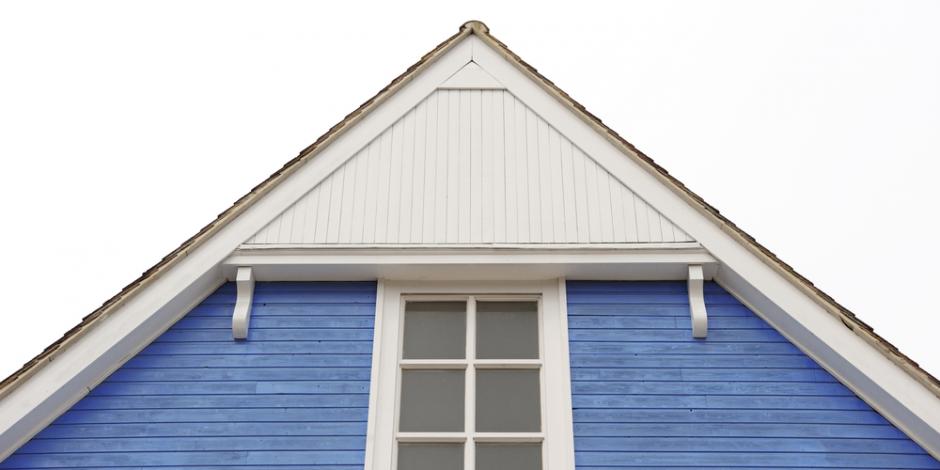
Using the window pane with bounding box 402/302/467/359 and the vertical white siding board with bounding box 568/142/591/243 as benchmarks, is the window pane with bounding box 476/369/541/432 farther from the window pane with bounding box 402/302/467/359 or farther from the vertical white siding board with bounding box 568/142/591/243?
the vertical white siding board with bounding box 568/142/591/243

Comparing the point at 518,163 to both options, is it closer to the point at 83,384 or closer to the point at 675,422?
the point at 675,422

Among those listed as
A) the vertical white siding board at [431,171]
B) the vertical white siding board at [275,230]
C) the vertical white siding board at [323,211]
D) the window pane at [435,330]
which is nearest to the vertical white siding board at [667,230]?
the window pane at [435,330]

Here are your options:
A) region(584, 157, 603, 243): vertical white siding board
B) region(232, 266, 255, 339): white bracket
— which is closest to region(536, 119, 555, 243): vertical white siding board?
region(584, 157, 603, 243): vertical white siding board

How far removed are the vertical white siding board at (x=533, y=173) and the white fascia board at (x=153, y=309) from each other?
0.92 m

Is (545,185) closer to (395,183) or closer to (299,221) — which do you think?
(395,183)

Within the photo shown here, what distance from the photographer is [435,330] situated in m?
8.39

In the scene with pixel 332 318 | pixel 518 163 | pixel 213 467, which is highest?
pixel 518 163

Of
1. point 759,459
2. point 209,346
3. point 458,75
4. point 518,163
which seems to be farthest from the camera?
point 458,75

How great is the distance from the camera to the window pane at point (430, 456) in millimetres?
7656

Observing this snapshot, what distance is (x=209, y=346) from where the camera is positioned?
27.0 ft

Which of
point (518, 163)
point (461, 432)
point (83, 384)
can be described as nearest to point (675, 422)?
point (461, 432)

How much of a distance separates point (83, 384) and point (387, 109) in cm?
321

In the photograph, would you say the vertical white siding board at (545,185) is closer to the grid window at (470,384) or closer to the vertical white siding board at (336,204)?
the grid window at (470,384)

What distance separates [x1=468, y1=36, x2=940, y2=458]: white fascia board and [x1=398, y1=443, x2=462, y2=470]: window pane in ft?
7.90
